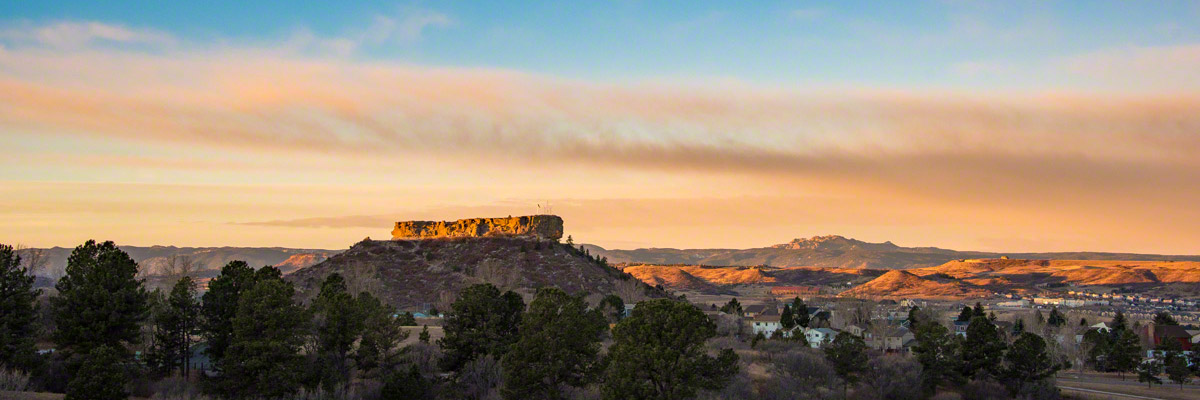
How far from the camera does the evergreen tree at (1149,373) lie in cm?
6656

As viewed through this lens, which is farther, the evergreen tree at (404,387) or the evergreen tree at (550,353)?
the evergreen tree at (404,387)

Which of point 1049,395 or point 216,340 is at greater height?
point 216,340

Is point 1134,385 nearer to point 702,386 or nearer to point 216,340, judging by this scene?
point 702,386

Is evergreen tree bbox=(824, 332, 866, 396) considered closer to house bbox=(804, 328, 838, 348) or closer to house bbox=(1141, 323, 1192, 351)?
house bbox=(804, 328, 838, 348)

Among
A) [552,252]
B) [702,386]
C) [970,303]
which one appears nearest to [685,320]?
[702,386]

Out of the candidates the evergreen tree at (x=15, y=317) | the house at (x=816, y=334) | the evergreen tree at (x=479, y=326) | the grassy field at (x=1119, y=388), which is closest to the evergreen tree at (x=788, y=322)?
the house at (x=816, y=334)

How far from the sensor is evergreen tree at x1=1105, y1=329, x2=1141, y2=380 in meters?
73.1

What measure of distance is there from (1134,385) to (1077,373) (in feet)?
34.9

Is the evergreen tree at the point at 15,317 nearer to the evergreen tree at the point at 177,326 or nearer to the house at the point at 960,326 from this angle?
the evergreen tree at the point at 177,326

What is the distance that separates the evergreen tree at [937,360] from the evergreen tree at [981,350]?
0.76 meters

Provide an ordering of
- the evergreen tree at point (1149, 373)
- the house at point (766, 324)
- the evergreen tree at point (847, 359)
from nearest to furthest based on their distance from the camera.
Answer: the evergreen tree at point (847, 359), the evergreen tree at point (1149, 373), the house at point (766, 324)

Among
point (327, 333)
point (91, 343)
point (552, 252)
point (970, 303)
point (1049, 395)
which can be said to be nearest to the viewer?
point (91, 343)

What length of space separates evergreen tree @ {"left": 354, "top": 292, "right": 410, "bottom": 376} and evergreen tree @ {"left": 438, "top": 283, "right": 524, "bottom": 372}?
2769 mm

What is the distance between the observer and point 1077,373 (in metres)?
78.8
